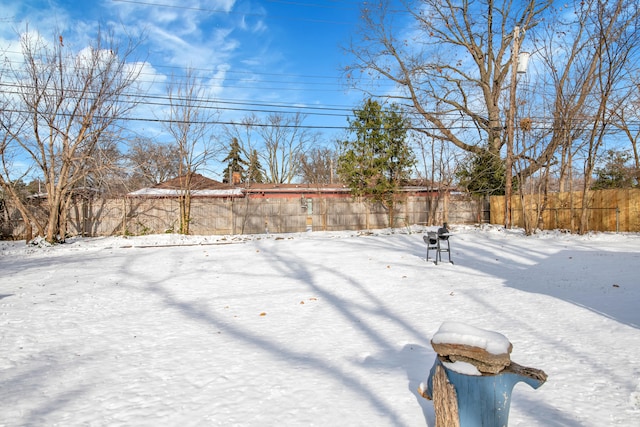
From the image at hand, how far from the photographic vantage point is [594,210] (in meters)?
18.4

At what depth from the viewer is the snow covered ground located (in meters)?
2.80

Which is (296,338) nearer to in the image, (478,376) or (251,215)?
(478,376)

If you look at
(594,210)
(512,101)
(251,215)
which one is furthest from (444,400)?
(594,210)

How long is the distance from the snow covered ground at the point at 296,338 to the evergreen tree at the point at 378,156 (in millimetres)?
12497

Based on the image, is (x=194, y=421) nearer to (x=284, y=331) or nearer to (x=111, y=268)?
(x=284, y=331)

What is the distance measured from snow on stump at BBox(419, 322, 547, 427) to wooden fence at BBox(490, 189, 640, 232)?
15.9 meters

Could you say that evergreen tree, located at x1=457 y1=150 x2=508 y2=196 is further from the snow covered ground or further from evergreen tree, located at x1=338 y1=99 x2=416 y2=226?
the snow covered ground

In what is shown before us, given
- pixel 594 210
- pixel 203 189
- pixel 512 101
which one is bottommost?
pixel 594 210

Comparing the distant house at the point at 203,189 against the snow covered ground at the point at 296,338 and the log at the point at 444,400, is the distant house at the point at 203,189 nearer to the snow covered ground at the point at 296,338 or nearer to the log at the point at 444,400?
the snow covered ground at the point at 296,338

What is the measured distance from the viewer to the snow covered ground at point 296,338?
2801 millimetres

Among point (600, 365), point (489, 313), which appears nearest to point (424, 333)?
point (489, 313)

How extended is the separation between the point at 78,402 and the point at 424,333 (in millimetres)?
3623

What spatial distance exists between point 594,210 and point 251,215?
→ 17750 mm

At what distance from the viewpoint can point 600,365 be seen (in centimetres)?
340
